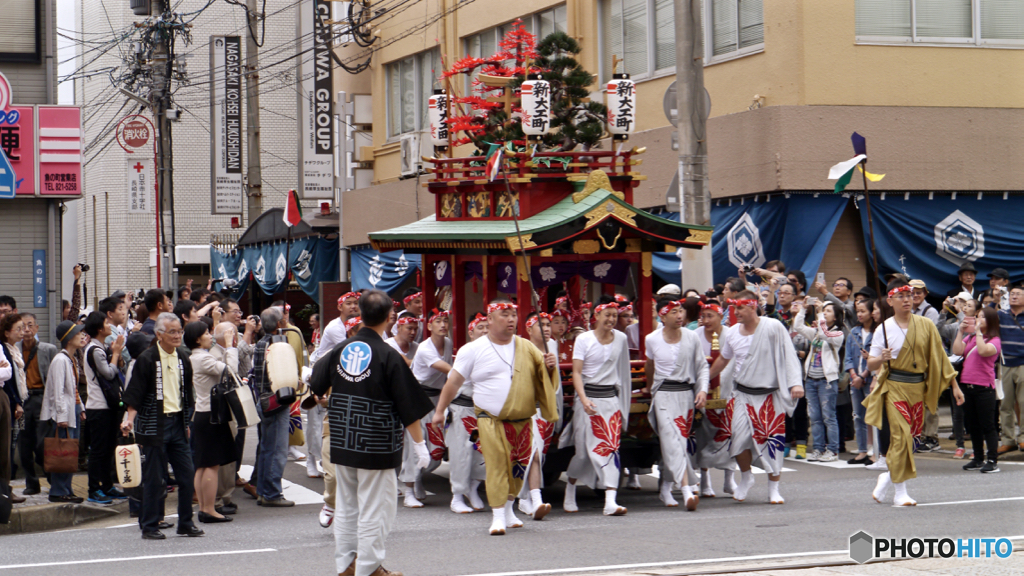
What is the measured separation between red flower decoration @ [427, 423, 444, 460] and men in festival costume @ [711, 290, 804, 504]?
271cm

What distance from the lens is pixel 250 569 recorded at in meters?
7.90

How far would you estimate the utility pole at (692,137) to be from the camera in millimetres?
14297

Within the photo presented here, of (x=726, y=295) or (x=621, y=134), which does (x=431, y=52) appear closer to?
(x=621, y=134)

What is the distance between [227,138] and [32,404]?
19028 mm

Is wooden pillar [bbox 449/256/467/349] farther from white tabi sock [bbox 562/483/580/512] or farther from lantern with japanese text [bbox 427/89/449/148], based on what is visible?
white tabi sock [bbox 562/483/580/512]

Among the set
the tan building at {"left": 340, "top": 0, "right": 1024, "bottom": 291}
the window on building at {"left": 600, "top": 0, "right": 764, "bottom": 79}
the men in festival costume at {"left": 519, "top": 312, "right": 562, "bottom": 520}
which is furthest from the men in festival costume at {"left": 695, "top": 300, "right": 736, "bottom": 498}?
the window on building at {"left": 600, "top": 0, "right": 764, "bottom": 79}

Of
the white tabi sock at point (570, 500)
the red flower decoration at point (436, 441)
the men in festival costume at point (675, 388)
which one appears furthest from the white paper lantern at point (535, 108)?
the white tabi sock at point (570, 500)

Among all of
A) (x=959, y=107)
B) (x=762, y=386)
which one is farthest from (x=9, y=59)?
(x=959, y=107)

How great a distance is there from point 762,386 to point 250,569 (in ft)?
16.3

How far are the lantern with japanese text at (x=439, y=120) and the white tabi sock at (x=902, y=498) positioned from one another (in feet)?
22.8

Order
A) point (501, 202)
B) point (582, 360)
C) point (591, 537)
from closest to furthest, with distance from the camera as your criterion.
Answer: point (591, 537)
point (582, 360)
point (501, 202)

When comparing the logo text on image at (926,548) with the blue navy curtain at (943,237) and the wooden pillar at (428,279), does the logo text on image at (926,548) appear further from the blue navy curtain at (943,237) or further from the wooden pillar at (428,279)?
the blue navy curtain at (943,237)

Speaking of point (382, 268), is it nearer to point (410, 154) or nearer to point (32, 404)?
point (410, 154)

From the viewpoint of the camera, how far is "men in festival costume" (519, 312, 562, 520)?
9.69 m
